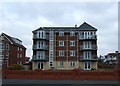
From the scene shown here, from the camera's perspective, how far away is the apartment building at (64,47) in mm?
53938

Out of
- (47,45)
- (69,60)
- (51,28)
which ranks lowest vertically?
(69,60)

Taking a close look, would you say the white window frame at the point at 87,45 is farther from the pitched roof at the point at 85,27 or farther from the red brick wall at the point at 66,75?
the red brick wall at the point at 66,75

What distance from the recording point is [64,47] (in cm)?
5456

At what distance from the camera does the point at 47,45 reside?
55062 millimetres

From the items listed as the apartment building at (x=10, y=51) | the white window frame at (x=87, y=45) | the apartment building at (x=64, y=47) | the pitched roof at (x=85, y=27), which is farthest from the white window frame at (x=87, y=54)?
the apartment building at (x=10, y=51)

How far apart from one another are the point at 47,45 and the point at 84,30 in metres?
9.01

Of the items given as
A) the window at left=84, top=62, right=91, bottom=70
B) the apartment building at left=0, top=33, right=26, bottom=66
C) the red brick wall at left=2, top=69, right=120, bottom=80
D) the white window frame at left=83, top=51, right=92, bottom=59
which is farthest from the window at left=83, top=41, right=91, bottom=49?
the red brick wall at left=2, top=69, right=120, bottom=80

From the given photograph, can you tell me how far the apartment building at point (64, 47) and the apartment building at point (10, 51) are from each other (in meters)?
9.86

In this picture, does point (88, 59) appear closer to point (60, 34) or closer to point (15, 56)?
point (60, 34)

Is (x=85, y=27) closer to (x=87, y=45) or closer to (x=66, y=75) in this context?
(x=87, y=45)

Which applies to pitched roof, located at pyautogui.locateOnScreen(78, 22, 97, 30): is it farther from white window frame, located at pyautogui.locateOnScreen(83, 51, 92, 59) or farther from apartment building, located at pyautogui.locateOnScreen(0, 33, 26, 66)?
apartment building, located at pyautogui.locateOnScreen(0, 33, 26, 66)

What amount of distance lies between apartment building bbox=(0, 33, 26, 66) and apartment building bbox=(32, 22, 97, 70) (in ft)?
32.3

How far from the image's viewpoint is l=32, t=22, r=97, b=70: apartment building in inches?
2124

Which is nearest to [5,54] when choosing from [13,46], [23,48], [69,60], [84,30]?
[13,46]
